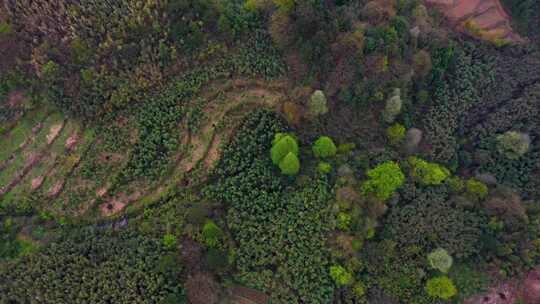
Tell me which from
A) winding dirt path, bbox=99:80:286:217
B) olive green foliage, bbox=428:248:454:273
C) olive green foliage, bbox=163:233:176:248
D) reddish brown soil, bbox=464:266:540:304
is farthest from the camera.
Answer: winding dirt path, bbox=99:80:286:217

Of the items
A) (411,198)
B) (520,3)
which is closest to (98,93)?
(411,198)

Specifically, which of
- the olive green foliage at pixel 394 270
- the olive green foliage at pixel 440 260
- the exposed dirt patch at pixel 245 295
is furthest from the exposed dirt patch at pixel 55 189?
the olive green foliage at pixel 440 260

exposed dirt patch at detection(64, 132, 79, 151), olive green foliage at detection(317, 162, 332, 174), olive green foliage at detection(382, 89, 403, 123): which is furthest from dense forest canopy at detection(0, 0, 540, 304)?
olive green foliage at detection(317, 162, 332, 174)

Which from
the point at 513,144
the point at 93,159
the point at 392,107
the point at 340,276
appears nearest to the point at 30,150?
the point at 93,159

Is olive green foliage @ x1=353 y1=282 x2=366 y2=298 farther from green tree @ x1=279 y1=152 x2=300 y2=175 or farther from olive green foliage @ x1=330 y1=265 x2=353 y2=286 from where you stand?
green tree @ x1=279 y1=152 x2=300 y2=175

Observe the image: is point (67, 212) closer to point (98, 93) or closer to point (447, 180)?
point (98, 93)
